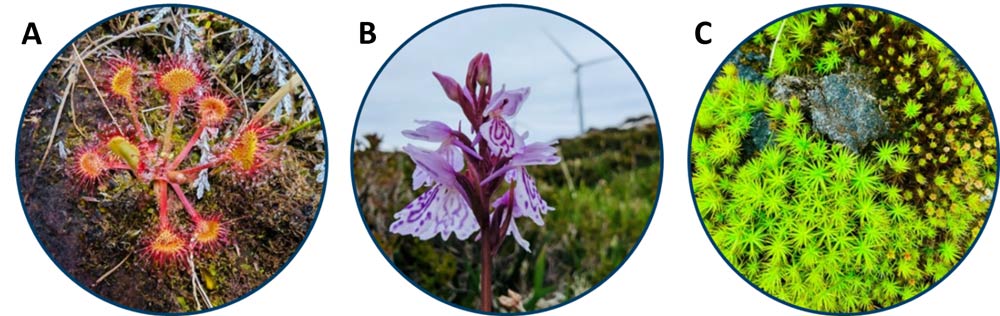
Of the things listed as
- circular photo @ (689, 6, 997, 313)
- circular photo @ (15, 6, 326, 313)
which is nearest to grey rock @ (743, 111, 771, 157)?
circular photo @ (689, 6, 997, 313)

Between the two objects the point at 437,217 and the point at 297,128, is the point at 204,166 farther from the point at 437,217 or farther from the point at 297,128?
the point at 437,217

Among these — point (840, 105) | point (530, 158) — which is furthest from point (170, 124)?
point (840, 105)

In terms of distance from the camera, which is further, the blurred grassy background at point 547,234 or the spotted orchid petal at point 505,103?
the blurred grassy background at point 547,234

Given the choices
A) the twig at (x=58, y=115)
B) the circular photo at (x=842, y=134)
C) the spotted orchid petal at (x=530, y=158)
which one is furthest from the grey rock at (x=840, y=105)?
the twig at (x=58, y=115)

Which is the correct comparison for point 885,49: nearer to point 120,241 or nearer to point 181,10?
point 181,10

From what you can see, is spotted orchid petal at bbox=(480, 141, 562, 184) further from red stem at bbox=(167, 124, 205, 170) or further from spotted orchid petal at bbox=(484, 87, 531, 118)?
red stem at bbox=(167, 124, 205, 170)

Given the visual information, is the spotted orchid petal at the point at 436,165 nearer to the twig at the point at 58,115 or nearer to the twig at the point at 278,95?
the twig at the point at 278,95

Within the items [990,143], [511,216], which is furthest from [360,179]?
[990,143]
